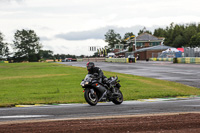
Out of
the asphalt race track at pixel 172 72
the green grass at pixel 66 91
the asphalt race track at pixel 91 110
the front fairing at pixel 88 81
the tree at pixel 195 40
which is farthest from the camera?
the tree at pixel 195 40

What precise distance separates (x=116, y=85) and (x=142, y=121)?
552cm

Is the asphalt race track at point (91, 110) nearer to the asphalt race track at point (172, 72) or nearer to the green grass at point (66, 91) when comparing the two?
the green grass at point (66, 91)

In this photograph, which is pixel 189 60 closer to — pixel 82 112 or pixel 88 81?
pixel 88 81

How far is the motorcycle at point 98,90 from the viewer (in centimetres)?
1178

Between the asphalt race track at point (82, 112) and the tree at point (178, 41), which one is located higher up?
the tree at point (178, 41)

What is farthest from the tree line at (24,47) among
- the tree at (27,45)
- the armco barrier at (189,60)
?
the armco barrier at (189,60)

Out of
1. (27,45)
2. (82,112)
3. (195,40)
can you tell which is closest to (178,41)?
(195,40)

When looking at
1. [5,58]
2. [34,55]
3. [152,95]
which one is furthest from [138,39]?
[152,95]

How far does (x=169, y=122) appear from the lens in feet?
23.3

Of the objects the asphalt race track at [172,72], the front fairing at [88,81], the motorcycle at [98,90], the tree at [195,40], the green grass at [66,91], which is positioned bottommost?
the asphalt race track at [172,72]

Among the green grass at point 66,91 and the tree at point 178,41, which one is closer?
the green grass at point 66,91

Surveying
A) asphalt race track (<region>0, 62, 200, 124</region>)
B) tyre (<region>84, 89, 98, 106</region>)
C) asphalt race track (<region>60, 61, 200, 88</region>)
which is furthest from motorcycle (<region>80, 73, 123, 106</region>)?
asphalt race track (<region>60, 61, 200, 88</region>)

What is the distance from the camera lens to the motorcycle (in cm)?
1178

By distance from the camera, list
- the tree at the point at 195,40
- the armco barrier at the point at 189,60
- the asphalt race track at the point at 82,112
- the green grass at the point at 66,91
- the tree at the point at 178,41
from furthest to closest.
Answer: the tree at the point at 178,41 < the tree at the point at 195,40 < the armco barrier at the point at 189,60 < the green grass at the point at 66,91 < the asphalt race track at the point at 82,112
